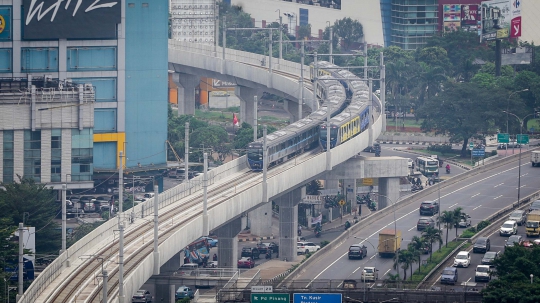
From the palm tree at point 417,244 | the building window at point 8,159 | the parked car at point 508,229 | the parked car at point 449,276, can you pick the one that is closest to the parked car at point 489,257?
the parked car at point 449,276

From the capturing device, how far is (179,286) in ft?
363

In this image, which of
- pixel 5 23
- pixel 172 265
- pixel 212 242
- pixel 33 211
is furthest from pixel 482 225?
pixel 5 23

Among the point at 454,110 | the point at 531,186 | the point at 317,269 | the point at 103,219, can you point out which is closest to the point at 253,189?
the point at 317,269

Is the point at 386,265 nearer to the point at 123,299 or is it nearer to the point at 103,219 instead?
the point at 103,219

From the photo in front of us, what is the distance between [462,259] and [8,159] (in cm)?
4240

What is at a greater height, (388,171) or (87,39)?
(87,39)

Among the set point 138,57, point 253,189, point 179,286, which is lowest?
point 179,286

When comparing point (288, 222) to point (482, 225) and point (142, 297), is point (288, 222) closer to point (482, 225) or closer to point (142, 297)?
point (482, 225)

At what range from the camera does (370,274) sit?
10994cm

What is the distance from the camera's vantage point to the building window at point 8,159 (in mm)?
126331

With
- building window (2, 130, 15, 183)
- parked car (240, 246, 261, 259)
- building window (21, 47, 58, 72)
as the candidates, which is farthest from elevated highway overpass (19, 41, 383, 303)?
building window (21, 47, 58, 72)

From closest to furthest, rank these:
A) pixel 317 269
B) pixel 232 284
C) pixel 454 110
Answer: pixel 232 284 < pixel 317 269 < pixel 454 110

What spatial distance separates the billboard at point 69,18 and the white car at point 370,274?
4713 centimetres

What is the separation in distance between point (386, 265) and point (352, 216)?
102 feet
